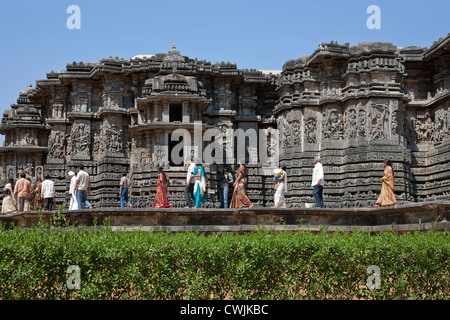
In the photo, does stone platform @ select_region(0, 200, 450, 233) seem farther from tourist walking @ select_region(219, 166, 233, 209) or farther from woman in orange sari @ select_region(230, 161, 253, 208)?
tourist walking @ select_region(219, 166, 233, 209)

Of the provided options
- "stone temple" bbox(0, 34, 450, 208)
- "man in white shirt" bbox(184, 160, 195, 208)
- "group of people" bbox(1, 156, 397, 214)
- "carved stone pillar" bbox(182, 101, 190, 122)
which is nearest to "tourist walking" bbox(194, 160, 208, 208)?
"group of people" bbox(1, 156, 397, 214)

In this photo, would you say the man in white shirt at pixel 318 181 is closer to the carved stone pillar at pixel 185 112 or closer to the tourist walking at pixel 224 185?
the tourist walking at pixel 224 185

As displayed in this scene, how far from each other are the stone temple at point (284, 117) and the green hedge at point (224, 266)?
1394cm

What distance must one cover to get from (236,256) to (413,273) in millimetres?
2869

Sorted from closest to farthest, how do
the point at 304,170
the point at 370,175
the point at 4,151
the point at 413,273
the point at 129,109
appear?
the point at 413,273
the point at 370,175
the point at 304,170
the point at 129,109
the point at 4,151

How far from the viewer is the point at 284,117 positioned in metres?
→ 26.6

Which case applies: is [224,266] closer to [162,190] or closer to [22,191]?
[162,190]

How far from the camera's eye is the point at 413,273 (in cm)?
898

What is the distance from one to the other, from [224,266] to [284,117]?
18336mm

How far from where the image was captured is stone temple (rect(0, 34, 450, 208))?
2389cm

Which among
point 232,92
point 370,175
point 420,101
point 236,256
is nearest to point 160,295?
point 236,256

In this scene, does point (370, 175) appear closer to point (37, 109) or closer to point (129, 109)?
point (129, 109)

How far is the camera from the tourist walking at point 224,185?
25120mm

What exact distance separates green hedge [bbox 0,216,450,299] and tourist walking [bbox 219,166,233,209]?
15404 millimetres
